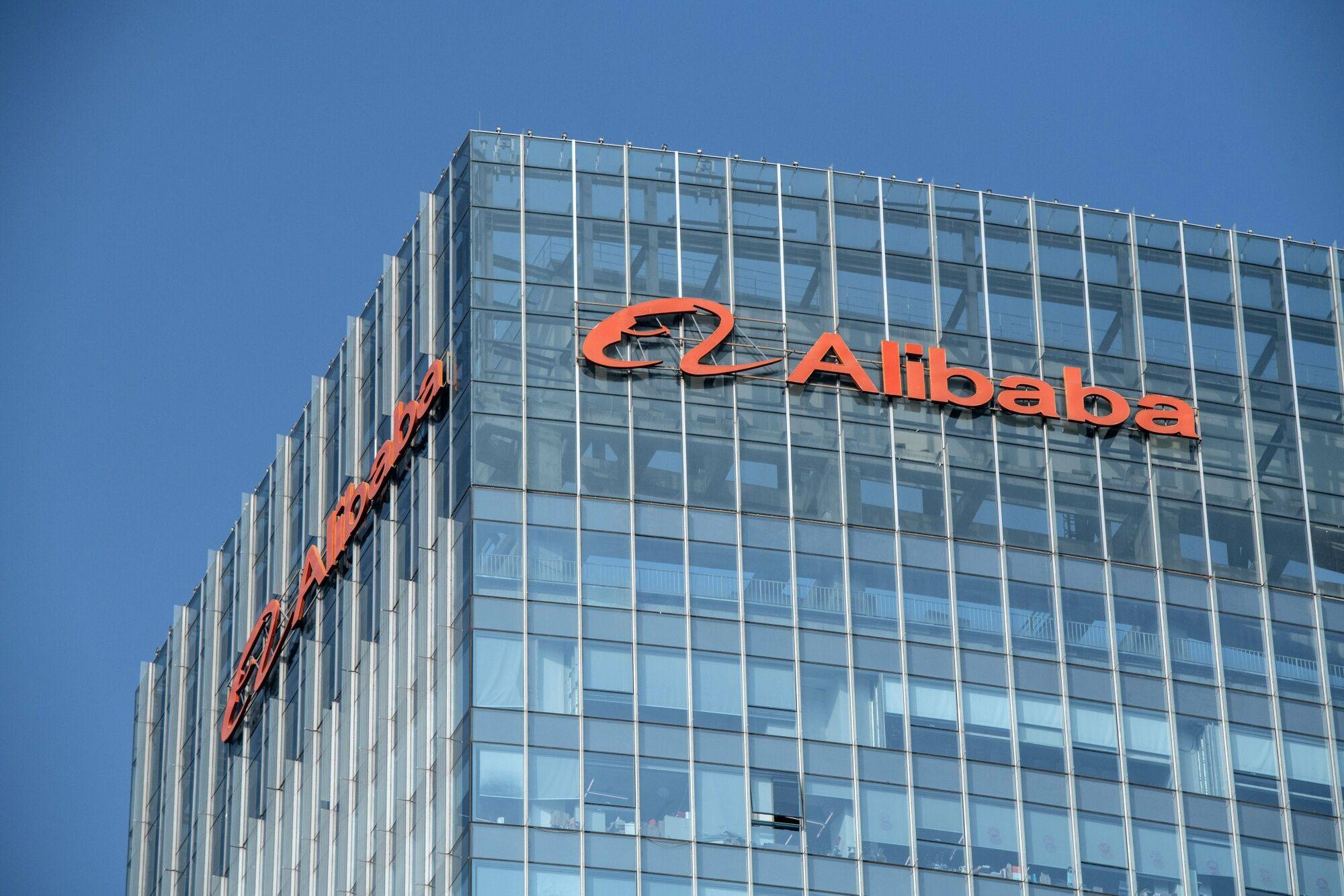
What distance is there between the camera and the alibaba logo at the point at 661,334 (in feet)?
399

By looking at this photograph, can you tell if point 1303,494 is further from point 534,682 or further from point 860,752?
point 534,682

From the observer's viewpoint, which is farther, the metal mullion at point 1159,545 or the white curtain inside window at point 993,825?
the metal mullion at point 1159,545

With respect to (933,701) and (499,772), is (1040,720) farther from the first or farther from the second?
(499,772)

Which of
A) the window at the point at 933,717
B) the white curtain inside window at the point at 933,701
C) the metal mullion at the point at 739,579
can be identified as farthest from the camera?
the white curtain inside window at the point at 933,701

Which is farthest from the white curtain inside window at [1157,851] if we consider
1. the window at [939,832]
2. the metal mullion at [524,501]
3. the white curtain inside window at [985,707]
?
the metal mullion at [524,501]

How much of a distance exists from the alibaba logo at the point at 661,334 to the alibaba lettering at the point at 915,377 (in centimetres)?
2

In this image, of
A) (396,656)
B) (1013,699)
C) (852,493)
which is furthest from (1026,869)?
(396,656)

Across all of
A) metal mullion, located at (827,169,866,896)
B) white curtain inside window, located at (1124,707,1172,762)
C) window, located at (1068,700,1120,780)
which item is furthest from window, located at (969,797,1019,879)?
white curtain inside window, located at (1124,707,1172,762)

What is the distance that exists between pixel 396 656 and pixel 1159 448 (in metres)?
29.8

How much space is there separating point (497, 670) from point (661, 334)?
48.6 ft

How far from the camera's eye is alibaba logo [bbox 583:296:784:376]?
4793 inches

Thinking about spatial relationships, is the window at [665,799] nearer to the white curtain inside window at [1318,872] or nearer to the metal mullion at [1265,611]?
the metal mullion at [1265,611]

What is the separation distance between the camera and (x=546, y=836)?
371ft

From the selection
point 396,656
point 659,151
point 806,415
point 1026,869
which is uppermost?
point 659,151
